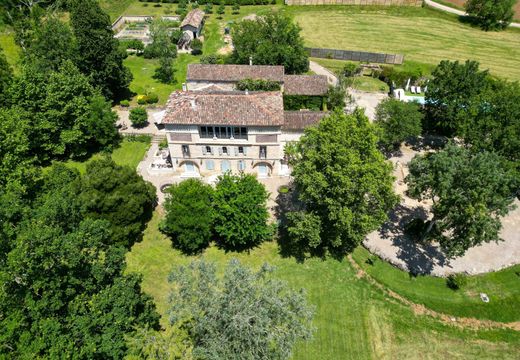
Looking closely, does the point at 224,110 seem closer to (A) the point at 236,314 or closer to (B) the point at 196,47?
(A) the point at 236,314

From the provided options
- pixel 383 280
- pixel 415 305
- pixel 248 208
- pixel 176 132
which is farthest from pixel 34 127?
pixel 415 305

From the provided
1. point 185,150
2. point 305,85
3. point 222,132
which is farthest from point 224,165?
point 305,85

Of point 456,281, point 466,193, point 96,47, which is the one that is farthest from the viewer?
point 96,47

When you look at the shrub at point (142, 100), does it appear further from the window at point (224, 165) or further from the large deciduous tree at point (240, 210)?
the large deciduous tree at point (240, 210)

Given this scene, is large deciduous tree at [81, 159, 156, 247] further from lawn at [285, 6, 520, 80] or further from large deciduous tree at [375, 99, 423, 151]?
lawn at [285, 6, 520, 80]

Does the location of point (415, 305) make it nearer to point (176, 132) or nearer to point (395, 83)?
point (176, 132)
